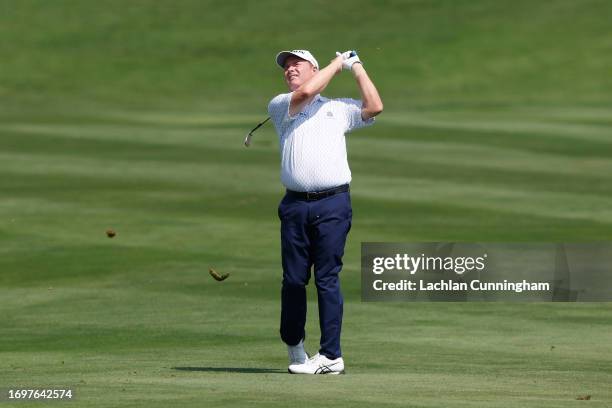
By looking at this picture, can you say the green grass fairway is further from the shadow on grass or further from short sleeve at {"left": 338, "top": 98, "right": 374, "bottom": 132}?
short sleeve at {"left": 338, "top": 98, "right": 374, "bottom": 132}

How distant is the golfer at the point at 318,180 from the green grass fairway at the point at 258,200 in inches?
19.7

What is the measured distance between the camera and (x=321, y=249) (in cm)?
1012

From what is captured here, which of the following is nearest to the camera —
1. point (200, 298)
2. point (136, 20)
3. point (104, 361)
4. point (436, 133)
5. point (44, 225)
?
point (104, 361)

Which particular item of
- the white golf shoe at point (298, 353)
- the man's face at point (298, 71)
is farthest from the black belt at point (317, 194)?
the white golf shoe at point (298, 353)

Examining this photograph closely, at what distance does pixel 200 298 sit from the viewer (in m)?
14.1

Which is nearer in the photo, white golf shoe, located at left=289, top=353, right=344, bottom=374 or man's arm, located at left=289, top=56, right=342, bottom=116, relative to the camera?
man's arm, located at left=289, top=56, right=342, bottom=116

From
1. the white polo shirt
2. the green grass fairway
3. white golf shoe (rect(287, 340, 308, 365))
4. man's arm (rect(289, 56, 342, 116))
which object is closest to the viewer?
man's arm (rect(289, 56, 342, 116))

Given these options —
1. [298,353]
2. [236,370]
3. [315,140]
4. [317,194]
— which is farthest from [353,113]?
[236,370]

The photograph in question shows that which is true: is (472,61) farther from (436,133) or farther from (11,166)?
(11,166)

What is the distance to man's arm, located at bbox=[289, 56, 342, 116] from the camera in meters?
9.88

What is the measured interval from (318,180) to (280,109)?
Result: 0.50m

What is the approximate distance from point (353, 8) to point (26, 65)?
414 inches

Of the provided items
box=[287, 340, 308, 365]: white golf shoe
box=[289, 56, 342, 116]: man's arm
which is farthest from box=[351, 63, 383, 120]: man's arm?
box=[287, 340, 308, 365]: white golf shoe

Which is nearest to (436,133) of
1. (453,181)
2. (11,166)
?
(453,181)
